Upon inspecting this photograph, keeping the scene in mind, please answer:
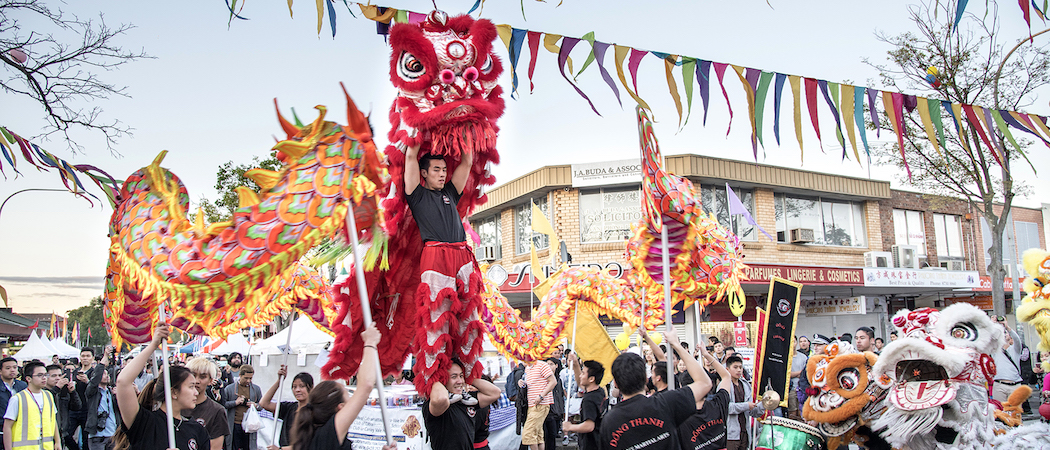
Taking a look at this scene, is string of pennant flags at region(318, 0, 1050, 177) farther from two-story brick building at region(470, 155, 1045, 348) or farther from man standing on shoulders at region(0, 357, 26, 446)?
two-story brick building at region(470, 155, 1045, 348)

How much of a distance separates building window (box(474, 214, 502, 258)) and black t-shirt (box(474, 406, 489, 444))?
16.4 meters

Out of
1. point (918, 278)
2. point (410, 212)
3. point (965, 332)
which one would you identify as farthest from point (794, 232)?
point (410, 212)

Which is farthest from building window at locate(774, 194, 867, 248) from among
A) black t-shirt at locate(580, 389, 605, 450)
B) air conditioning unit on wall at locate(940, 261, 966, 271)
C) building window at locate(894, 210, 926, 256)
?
black t-shirt at locate(580, 389, 605, 450)

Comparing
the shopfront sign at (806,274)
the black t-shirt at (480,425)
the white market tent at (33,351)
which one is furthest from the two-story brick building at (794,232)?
the white market tent at (33,351)

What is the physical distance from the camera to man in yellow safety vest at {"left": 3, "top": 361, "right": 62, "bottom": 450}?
→ 609 centimetres

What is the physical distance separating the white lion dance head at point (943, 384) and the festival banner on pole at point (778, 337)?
3.23 feet

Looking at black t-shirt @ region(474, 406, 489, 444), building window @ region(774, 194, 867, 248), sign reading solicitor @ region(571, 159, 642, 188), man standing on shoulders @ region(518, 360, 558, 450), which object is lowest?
man standing on shoulders @ region(518, 360, 558, 450)

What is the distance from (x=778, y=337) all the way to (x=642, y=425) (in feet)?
8.12

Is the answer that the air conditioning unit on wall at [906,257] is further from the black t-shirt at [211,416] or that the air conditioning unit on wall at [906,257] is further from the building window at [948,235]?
the black t-shirt at [211,416]

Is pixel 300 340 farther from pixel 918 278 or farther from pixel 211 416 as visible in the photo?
pixel 918 278

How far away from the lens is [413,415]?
9.02m

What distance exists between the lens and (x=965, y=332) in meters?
4.55

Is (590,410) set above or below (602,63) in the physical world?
below

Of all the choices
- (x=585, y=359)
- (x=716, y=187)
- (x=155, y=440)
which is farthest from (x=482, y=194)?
(x=716, y=187)
